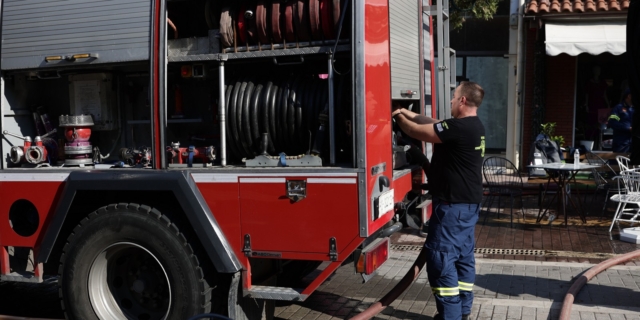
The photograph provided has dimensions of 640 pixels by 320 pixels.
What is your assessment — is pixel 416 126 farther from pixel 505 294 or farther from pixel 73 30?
pixel 73 30

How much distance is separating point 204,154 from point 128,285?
115cm

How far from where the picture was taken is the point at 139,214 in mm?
4738

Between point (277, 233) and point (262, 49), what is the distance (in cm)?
130

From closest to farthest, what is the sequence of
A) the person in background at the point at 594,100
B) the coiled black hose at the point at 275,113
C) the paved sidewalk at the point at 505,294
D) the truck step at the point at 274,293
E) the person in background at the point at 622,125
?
1. the truck step at the point at 274,293
2. the coiled black hose at the point at 275,113
3. the paved sidewalk at the point at 505,294
4. the person in background at the point at 622,125
5. the person in background at the point at 594,100

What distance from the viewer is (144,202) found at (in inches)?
191

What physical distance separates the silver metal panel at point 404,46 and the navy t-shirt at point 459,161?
1.60 ft

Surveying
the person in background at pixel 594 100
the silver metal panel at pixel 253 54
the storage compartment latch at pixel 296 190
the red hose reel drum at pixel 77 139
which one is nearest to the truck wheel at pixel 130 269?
the red hose reel drum at pixel 77 139

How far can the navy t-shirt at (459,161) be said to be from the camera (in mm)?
4980

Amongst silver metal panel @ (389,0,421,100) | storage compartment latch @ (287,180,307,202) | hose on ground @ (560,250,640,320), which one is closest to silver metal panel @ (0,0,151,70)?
storage compartment latch @ (287,180,307,202)

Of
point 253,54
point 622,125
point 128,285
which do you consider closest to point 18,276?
point 128,285

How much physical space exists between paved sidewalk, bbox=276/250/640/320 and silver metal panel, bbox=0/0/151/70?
8.40ft

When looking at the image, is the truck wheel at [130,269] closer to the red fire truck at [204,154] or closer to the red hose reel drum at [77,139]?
the red fire truck at [204,154]

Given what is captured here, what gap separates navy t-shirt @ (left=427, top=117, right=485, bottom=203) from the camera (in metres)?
4.98

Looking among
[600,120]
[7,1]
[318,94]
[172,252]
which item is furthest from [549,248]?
[600,120]
